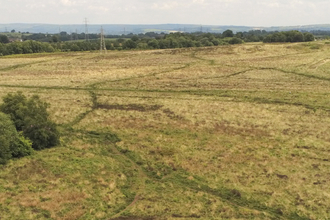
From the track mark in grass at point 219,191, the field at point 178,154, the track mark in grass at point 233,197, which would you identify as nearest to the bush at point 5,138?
the field at point 178,154

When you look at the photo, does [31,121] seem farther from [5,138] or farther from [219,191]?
[219,191]

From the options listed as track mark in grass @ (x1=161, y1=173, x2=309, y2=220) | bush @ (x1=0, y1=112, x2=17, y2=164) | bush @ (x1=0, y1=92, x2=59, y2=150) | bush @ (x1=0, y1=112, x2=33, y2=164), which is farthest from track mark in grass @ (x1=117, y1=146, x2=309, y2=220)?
bush @ (x1=0, y1=112, x2=17, y2=164)

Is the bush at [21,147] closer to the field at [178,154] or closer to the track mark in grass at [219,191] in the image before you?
the field at [178,154]

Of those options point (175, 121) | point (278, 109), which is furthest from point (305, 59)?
point (175, 121)

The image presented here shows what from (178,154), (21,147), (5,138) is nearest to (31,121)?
(21,147)

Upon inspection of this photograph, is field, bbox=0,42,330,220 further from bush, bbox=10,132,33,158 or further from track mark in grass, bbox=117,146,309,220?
bush, bbox=10,132,33,158

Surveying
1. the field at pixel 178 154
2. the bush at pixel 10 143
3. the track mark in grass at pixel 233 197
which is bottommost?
the track mark in grass at pixel 233 197
